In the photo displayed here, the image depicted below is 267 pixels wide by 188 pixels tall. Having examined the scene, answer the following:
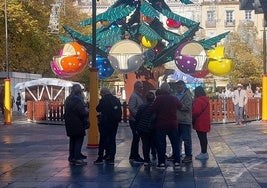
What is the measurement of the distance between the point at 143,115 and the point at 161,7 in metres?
17.3

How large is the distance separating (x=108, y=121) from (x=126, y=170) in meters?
1.43

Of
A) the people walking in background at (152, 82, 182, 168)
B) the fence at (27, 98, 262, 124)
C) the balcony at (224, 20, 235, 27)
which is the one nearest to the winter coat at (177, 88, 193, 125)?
the people walking in background at (152, 82, 182, 168)

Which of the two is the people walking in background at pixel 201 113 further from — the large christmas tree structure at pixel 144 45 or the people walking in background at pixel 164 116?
the large christmas tree structure at pixel 144 45

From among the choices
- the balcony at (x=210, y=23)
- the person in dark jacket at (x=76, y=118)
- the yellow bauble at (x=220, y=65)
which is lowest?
the person in dark jacket at (x=76, y=118)

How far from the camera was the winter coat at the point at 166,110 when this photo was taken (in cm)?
1441

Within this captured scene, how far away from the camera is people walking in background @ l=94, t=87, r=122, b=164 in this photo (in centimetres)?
1523

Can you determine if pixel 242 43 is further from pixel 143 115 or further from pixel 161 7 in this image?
pixel 143 115

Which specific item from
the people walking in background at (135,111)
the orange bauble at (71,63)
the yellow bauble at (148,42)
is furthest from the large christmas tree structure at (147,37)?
the people walking in background at (135,111)

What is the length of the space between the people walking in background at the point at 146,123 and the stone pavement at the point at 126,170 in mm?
447

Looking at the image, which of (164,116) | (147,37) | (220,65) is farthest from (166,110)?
(220,65)

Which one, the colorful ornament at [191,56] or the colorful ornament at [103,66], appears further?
the colorful ornament at [103,66]

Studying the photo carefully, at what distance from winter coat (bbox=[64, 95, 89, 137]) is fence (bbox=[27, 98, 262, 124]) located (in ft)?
50.8

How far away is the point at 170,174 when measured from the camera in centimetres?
1358

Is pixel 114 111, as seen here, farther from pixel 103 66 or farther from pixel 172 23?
pixel 172 23
